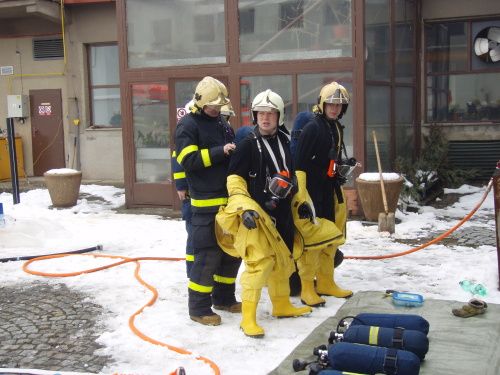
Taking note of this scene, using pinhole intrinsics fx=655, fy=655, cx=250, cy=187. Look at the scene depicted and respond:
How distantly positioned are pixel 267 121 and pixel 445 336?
6.81 feet

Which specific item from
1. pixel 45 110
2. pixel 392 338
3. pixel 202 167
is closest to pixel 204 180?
pixel 202 167

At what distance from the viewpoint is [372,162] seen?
10.0 meters

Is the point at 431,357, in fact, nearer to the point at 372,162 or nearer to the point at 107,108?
the point at 372,162

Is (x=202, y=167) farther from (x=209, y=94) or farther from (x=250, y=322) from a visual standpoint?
(x=250, y=322)

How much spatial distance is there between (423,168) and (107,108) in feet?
24.6

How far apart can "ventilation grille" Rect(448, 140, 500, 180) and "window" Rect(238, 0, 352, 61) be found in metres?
3.87

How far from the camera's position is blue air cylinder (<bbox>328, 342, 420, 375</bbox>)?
12.1 feet

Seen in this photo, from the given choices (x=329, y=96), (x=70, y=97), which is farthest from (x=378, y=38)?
(x=70, y=97)

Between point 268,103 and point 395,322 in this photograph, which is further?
point 268,103

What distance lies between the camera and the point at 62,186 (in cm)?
1145

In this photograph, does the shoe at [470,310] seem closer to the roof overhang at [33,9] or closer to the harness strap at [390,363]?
the harness strap at [390,363]

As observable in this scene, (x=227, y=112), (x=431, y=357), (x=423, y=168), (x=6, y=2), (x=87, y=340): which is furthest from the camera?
(x=6, y=2)

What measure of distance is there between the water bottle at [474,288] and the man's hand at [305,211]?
164cm

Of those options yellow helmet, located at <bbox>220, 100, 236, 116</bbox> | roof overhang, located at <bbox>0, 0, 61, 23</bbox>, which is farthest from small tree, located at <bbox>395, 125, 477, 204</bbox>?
roof overhang, located at <bbox>0, 0, 61, 23</bbox>
